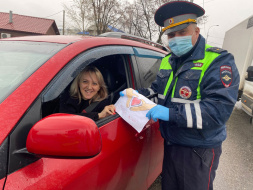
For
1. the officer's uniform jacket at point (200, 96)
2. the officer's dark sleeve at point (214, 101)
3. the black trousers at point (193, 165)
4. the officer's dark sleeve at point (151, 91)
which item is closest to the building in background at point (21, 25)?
the officer's dark sleeve at point (151, 91)

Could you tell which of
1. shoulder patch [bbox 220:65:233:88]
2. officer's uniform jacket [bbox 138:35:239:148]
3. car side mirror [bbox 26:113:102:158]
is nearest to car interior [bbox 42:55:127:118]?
officer's uniform jacket [bbox 138:35:239:148]

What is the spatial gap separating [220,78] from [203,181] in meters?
0.84

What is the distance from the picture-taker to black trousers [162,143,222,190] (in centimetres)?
153

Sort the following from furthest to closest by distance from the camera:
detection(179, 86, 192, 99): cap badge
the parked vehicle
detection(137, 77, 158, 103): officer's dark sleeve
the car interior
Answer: the parked vehicle, the car interior, detection(137, 77, 158, 103): officer's dark sleeve, detection(179, 86, 192, 99): cap badge

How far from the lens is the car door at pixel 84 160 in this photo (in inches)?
32.9

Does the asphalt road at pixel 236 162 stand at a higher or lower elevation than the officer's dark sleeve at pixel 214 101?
lower

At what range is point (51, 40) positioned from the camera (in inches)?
55.8

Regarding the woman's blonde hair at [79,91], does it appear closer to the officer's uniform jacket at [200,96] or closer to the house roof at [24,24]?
the officer's uniform jacket at [200,96]

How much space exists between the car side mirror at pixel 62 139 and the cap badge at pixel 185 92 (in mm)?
909

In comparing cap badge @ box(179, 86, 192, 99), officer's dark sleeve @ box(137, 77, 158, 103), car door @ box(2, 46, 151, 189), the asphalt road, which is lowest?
the asphalt road

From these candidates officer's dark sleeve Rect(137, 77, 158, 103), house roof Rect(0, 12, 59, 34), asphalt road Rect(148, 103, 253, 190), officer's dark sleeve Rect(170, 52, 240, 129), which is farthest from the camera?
house roof Rect(0, 12, 59, 34)

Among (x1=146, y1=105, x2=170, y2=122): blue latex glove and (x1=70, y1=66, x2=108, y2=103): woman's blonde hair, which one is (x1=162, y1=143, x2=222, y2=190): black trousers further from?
(x1=70, y1=66, x2=108, y2=103): woman's blonde hair

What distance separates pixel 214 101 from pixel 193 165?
59 centimetres

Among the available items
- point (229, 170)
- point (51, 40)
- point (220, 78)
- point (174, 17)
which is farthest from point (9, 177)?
point (229, 170)
